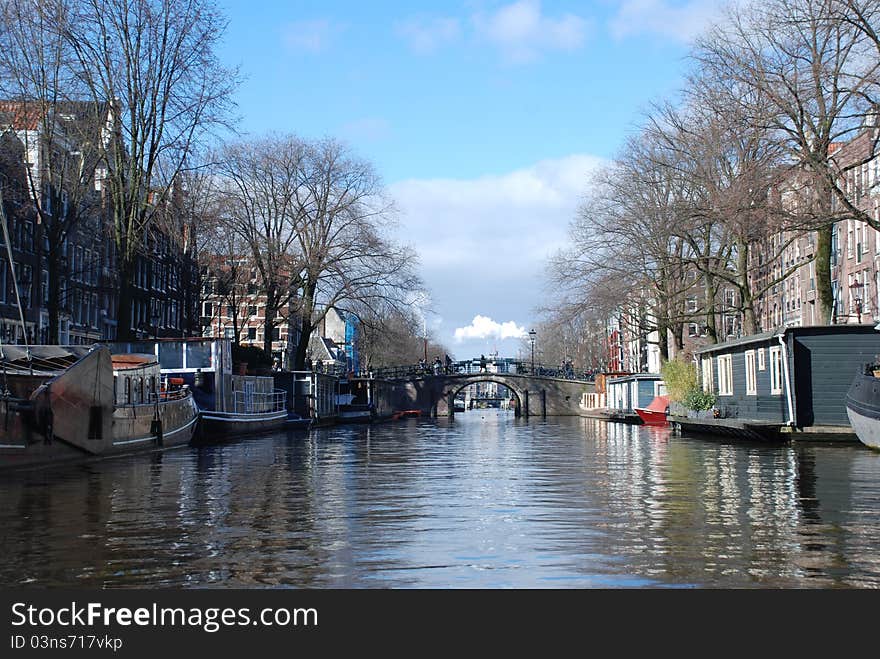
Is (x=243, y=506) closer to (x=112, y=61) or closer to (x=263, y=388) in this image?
(x=112, y=61)

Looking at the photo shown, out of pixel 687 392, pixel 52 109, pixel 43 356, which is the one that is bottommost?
pixel 687 392

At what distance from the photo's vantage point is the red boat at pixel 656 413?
59.3 meters

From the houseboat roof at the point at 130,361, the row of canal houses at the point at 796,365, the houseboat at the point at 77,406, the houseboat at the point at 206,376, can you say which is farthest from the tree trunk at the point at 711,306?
the houseboat roof at the point at 130,361

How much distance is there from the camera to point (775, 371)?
3556 cm

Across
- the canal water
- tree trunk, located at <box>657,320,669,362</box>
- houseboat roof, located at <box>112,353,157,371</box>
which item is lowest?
the canal water

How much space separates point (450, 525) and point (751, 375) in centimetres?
2711

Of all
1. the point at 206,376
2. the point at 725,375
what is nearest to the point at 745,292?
the point at 725,375

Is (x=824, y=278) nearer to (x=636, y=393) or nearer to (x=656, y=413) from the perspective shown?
(x=656, y=413)

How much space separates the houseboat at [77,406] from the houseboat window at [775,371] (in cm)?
1986

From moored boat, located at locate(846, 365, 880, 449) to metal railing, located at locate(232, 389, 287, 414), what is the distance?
88.7 ft

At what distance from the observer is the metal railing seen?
48.2 meters

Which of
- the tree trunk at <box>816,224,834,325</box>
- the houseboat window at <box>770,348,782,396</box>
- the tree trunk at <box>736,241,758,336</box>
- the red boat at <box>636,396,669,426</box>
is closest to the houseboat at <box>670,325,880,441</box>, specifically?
the houseboat window at <box>770,348,782,396</box>

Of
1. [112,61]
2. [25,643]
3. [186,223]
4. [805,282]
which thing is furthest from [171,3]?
[805,282]

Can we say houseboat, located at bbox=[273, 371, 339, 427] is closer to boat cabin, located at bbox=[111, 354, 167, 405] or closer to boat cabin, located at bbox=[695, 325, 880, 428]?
boat cabin, located at bbox=[111, 354, 167, 405]
